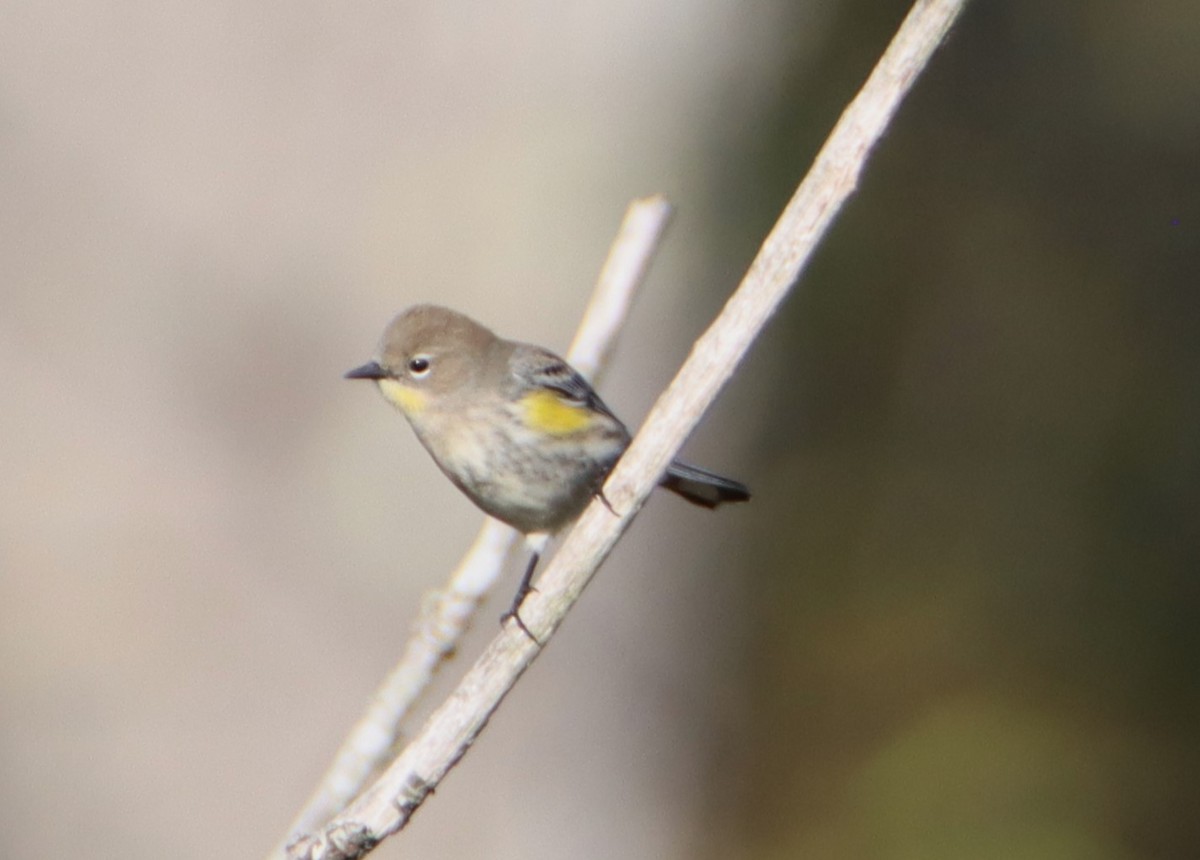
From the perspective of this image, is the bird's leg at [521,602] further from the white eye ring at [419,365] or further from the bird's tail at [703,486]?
the white eye ring at [419,365]

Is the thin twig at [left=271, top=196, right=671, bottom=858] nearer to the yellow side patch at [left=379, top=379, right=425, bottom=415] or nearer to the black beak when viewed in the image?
the yellow side patch at [left=379, top=379, right=425, bottom=415]

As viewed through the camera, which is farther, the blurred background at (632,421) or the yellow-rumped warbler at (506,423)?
the blurred background at (632,421)

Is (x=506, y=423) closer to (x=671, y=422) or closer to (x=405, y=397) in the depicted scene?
(x=405, y=397)

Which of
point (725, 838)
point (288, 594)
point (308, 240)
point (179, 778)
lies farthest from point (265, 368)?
point (725, 838)

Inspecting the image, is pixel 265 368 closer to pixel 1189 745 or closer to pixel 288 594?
pixel 288 594

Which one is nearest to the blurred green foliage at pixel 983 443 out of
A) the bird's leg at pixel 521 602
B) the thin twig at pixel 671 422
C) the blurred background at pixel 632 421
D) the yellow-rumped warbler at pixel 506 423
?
the blurred background at pixel 632 421

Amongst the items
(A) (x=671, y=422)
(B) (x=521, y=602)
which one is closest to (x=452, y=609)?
(B) (x=521, y=602)

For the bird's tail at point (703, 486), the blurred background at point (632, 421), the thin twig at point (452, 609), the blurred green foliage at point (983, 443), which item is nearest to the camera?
the thin twig at point (452, 609)
